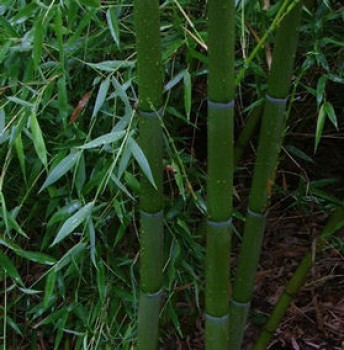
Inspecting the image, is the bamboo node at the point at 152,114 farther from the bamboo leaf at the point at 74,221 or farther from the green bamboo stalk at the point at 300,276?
the green bamboo stalk at the point at 300,276

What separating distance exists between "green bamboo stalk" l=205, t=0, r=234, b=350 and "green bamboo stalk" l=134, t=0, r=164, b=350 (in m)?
0.09

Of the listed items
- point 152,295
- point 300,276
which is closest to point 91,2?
point 152,295

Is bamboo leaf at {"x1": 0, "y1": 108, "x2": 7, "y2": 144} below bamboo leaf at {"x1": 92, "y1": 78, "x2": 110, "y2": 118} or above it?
below

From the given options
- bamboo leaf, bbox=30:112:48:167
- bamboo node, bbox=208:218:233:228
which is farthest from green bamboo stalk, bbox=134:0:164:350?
bamboo leaf, bbox=30:112:48:167

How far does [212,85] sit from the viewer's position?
1053 millimetres

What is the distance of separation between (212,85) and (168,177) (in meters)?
0.52

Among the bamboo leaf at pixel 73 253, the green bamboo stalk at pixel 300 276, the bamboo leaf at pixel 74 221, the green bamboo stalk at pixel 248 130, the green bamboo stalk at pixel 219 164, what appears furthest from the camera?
the green bamboo stalk at pixel 248 130

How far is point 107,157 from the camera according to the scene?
1.35m

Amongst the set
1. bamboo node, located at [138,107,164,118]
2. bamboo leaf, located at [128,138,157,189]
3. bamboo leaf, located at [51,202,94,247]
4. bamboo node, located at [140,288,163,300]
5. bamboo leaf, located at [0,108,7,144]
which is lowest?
bamboo node, located at [140,288,163,300]

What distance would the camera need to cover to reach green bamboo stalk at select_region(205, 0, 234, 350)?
1.01m

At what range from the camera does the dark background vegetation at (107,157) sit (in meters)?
1.24

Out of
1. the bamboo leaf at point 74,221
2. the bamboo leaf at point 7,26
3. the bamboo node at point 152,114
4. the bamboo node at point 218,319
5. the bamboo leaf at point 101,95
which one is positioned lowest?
the bamboo node at point 218,319

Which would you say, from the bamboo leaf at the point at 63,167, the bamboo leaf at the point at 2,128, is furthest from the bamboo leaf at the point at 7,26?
the bamboo leaf at the point at 63,167

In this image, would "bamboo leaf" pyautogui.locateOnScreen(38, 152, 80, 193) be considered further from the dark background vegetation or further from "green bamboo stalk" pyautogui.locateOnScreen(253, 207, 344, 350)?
"green bamboo stalk" pyautogui.locateOnScreen(253, 207, 344, 350)
